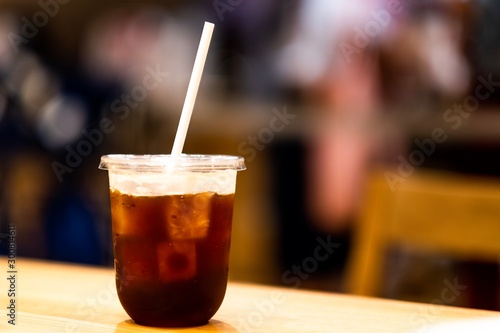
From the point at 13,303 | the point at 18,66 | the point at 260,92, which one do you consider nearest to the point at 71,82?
the point at 18,66

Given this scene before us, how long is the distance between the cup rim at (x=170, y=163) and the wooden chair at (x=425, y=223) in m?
0.78

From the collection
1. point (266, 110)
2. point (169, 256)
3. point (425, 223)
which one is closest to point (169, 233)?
point (169, 256)

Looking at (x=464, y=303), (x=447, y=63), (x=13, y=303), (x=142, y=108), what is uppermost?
(x=447, y=63)

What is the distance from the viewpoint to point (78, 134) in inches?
166

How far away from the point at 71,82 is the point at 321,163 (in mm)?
1534

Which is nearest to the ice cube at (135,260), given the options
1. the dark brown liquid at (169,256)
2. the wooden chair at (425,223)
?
the dark brown liquid at (169,256)

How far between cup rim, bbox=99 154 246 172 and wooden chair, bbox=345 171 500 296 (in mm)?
784

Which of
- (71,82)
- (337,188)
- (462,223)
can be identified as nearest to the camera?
(462,223)

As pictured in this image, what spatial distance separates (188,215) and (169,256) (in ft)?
0.23

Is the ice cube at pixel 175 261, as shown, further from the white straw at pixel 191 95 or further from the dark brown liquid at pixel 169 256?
the white straw at pixel 191 95

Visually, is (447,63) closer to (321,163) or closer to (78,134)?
(321,163)

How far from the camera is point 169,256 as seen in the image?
1227mm

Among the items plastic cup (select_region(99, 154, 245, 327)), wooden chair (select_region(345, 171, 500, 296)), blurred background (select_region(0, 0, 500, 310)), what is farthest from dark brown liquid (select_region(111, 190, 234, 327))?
blurred background (select_region(0, 0, 500, 310))

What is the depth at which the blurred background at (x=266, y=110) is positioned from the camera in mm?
3547
